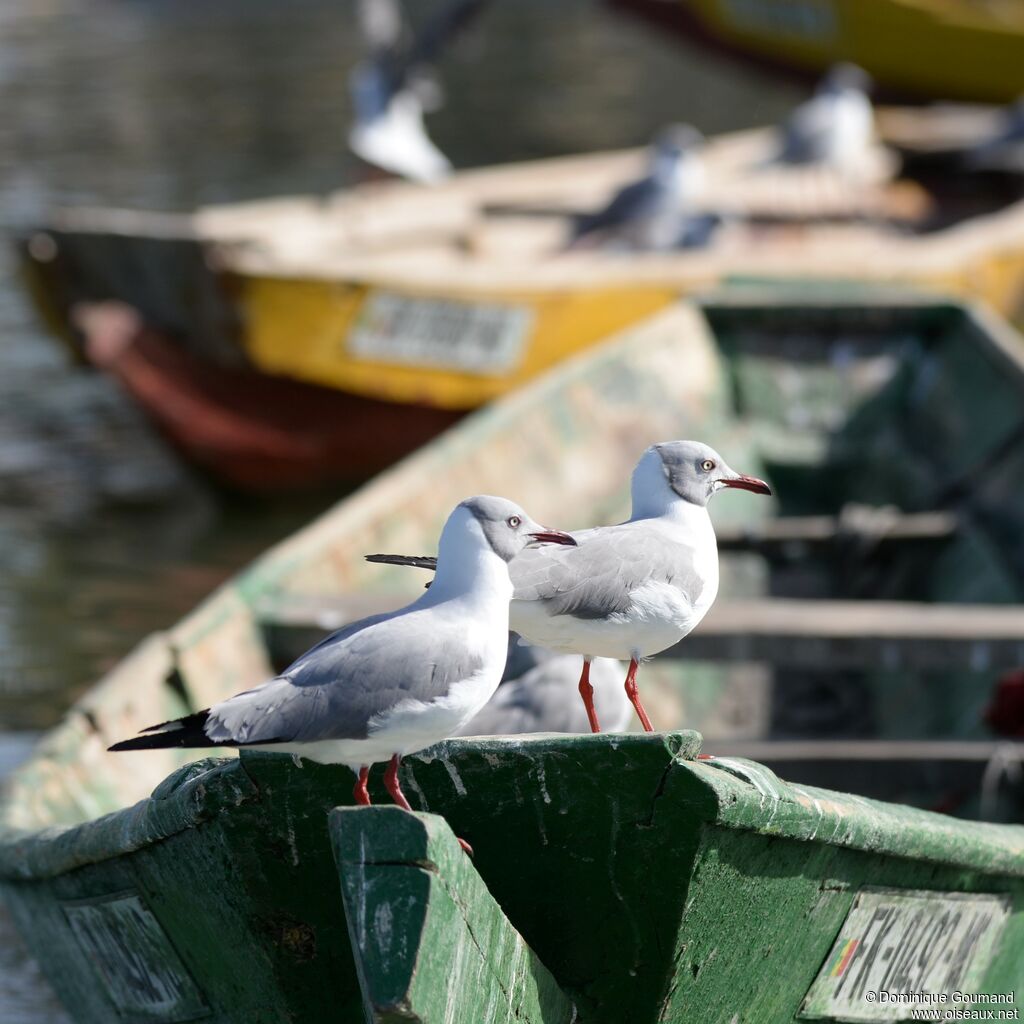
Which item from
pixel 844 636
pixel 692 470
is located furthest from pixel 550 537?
pixel 844 636

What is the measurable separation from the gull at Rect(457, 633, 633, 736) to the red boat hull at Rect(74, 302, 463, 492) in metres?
5.27

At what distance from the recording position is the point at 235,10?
31.1m

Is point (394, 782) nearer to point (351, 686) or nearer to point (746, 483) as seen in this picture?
point (351, 686)

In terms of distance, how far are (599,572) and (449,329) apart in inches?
223

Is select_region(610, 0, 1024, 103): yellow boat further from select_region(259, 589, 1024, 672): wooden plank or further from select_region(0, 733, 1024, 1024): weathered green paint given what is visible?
select_region(0, 733, 1024, 1024): weathered green paint

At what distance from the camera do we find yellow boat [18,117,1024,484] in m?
8.44

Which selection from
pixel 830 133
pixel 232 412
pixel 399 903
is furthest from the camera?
pixel 830 133

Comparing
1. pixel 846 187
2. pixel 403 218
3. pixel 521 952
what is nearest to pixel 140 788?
pixel 521 952

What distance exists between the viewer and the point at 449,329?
27.8 feet

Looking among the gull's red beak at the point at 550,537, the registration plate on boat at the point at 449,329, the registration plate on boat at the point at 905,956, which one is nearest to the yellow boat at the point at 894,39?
the registration plate on boat at the point at 449,329

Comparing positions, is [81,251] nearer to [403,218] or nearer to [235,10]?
[403,218]

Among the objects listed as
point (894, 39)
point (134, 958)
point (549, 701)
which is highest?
point (894, 39)

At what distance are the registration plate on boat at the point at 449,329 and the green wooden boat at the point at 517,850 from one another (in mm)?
2321

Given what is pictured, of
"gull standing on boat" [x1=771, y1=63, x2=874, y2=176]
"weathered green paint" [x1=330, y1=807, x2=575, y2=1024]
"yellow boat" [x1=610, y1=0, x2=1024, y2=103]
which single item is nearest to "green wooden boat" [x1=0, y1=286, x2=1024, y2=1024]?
"weathered green paint" [x1=330, y1=807, x2=575, y2=1024]
